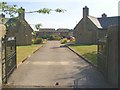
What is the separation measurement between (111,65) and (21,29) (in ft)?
144

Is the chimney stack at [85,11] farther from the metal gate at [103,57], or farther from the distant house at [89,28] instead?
the metal gate at [103,57]

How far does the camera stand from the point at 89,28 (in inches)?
2228

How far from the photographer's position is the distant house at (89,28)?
55.1 m

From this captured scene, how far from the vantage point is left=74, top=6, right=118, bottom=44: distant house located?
5509 cm

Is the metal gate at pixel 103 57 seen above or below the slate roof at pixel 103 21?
below

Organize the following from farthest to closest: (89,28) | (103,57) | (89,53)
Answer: (89,28), (89,53), (103,57)

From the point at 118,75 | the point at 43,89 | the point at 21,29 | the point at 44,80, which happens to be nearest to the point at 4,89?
the point at 43,89

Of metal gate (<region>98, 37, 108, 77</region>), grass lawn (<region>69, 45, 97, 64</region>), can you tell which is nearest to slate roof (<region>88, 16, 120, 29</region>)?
grass lawn (<region>69, 45, 97, 64</region>)

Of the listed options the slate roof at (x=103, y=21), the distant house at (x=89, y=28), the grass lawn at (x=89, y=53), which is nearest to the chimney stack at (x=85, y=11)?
the distant house at (x=89, y=28)

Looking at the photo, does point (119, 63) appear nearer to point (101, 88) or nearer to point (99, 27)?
point (101, 88)

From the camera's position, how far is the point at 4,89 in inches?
379

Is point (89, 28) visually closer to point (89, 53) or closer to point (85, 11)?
point (85, 11)

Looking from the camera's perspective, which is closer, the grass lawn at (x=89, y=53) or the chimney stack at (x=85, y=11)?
the grass lawn at (x=89, y=53)

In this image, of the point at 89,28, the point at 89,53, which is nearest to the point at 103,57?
the point at 89,53
